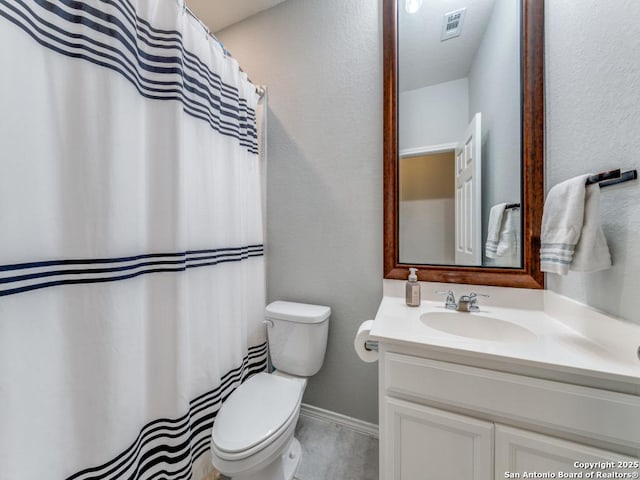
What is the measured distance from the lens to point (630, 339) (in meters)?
0.65

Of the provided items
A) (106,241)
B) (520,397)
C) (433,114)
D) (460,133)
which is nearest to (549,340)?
(520,397)

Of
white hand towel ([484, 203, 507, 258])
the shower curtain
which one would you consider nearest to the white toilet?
the shower curtain

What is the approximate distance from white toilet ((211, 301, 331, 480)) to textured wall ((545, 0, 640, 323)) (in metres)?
1.07

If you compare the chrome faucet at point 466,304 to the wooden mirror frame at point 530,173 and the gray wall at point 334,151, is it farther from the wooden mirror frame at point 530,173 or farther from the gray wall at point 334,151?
the gray wall at point 334,151

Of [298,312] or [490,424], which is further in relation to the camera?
[298,312]

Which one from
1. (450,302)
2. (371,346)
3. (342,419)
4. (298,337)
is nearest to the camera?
(371,346)

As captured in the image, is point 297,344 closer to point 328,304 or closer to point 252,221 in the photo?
point 328,304

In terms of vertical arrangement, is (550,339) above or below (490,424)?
above

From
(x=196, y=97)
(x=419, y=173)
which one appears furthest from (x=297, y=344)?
(x=196, y=97)

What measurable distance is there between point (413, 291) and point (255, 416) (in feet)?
2.74

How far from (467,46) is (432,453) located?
170cm

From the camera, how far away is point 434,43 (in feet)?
4.06

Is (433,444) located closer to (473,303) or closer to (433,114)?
(473,303)

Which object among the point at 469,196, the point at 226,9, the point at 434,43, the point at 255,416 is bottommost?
the point at 255,416
